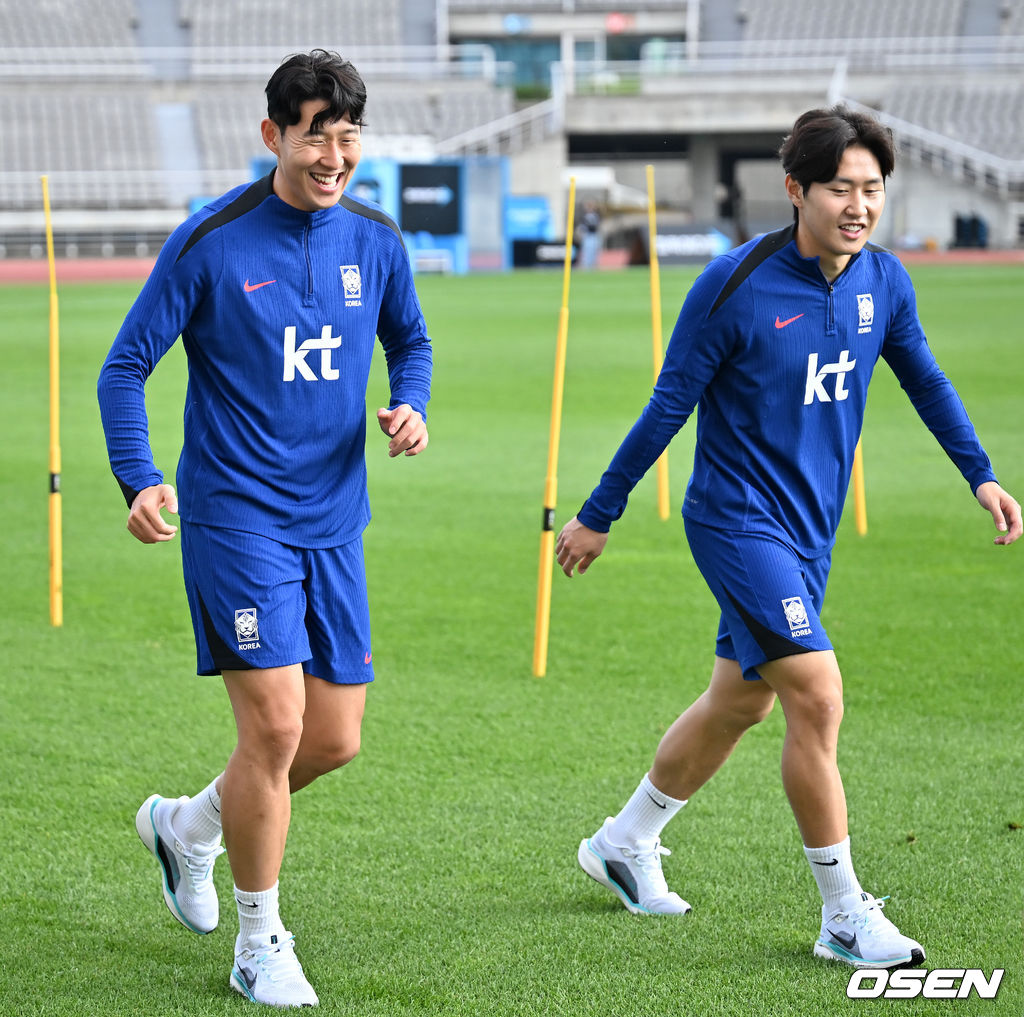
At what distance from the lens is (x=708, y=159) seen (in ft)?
155

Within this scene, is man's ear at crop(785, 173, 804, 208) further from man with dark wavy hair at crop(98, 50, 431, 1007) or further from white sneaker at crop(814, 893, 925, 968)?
white sneaker at crop(814, 893, 925, 968)

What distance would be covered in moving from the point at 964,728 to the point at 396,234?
10.1ft

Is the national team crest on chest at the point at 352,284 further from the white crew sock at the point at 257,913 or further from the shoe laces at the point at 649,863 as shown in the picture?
the shoe laces at the point at 649,863

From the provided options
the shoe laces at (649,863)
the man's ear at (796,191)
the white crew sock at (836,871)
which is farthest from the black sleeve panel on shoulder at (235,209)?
the white crew sock at (836,871)

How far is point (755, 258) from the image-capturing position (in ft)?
11.2

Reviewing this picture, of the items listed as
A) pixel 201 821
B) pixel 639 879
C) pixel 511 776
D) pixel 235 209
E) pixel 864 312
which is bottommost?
pixel 511 776

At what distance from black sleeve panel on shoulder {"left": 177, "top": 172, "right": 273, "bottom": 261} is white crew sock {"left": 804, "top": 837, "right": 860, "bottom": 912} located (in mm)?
2057

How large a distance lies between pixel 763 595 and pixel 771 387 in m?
0.50

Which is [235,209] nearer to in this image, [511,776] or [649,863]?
[649,863]

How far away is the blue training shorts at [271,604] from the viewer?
3.23 m

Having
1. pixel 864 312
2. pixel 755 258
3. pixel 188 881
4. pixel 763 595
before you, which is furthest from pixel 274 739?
pixel 864 312

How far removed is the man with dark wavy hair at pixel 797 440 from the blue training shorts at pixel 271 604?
574 millimetres

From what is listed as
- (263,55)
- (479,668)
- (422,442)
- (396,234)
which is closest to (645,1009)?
(422,442)

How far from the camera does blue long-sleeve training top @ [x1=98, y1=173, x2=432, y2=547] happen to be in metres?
3.24
